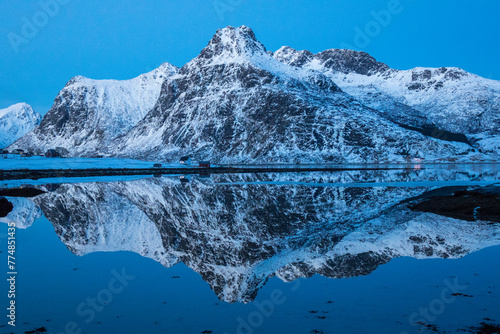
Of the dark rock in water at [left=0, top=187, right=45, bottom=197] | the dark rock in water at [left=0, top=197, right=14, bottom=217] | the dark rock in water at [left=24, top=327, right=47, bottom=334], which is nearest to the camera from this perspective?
the dark rock in water at [left=24, top=327, right=47, bottom=334]

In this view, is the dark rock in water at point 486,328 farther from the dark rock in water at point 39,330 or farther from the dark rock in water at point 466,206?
the dark rock in water at point 466,206

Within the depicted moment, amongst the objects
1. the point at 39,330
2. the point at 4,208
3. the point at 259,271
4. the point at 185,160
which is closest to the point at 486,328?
the point at 259,271

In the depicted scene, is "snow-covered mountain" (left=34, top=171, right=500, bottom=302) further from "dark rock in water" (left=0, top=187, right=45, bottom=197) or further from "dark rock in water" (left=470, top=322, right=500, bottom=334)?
"dark rock in water" (left=0, top=187, right=45, bottom=197)

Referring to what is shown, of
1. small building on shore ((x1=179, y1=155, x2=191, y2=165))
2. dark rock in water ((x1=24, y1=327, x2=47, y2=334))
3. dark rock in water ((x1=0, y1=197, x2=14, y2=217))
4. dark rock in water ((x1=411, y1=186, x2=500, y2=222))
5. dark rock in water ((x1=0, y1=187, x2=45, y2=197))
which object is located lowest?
dark rock in water ((x1=24, y1=327, x2=47, y2=334))

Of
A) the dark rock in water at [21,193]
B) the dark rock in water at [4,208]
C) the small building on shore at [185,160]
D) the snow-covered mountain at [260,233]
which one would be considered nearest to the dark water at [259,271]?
the snow-covered mountain at [260,233]

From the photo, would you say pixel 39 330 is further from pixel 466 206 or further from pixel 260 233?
pixel 466 206

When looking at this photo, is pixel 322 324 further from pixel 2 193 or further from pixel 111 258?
pixel 2 193

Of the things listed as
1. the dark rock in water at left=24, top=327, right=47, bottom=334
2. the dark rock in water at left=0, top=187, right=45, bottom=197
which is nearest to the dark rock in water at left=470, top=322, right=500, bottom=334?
the dark rock in water at left=24, top=327, right=47, bottom=334
